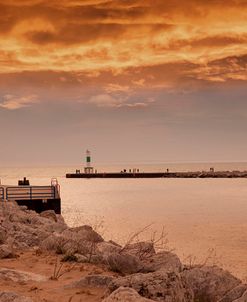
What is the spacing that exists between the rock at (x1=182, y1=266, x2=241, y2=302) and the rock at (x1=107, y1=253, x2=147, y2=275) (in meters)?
1.22

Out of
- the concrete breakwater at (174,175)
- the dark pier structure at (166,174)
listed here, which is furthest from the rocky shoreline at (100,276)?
the concrete breakwater at (174,175)

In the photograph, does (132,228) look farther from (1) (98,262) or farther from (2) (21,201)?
(1) (98,262)

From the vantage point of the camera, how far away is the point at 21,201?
31906 millimetres

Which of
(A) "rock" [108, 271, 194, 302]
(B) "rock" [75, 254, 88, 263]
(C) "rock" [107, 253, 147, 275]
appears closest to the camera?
(A) "rock" [108, 271, 194, 302]

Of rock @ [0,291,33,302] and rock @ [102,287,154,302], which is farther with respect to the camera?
rock @ [0,291,33,302]

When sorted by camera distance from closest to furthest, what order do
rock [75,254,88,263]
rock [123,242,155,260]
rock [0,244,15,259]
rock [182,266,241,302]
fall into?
rock [182,266,241,302]
rock [75,254,88,263]
rock [123,242,155,260]
rock [0,244,15,259]

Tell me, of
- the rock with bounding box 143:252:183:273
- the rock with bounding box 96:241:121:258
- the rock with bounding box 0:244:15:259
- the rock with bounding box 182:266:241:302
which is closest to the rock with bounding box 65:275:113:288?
the rock with bounding box 182:266:241:302

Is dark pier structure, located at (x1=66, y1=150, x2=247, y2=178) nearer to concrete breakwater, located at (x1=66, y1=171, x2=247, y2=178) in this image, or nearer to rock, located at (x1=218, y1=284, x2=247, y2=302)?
concrete breakwater, located at (x1=66, y1=171, x2=247, y2=178)

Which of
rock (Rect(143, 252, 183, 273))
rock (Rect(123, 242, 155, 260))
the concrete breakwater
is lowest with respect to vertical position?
rock (Rect(143, 252, 183, 273))

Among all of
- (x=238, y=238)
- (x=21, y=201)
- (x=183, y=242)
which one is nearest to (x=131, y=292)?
(x=183, y=242)

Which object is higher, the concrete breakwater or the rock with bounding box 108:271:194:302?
the concrete breakwater

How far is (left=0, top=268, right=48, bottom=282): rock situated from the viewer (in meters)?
8.48

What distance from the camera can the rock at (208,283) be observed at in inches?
315

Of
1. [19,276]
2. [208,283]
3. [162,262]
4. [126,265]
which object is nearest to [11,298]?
[19,276]
